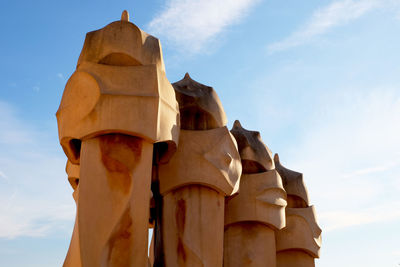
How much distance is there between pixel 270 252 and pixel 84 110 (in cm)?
509

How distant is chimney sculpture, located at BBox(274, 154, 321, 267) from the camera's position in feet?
38.8

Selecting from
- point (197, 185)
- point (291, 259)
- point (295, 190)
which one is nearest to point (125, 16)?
point (197, 185)

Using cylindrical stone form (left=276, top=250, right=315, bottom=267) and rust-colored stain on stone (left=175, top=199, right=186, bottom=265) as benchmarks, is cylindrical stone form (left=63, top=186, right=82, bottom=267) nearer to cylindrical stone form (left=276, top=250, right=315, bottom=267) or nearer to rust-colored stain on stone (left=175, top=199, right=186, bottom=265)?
rust-colored stain on stone (left=175, top=199, right=186, bottom=265)

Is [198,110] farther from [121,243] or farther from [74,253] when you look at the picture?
[74,253]

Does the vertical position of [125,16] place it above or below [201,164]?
above

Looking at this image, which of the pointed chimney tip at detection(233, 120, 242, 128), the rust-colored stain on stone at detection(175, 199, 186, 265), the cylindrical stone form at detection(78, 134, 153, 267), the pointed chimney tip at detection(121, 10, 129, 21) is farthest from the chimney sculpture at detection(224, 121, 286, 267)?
the pointed chimney tip at detection(121, 10, 129, 21)

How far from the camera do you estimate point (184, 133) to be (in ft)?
27.8

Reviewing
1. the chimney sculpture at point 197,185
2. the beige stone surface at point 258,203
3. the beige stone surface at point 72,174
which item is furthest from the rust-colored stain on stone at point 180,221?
the beige stone surface at point 72,174

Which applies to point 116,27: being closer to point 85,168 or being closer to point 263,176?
point 85,168

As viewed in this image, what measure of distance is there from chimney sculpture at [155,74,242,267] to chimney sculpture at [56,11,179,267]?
79 centimetres

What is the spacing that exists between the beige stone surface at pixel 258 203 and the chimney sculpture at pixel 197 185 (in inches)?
52.4

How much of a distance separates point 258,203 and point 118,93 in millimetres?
4269

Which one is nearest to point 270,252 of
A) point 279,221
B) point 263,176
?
point 279,221

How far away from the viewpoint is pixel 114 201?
668 centimetres
